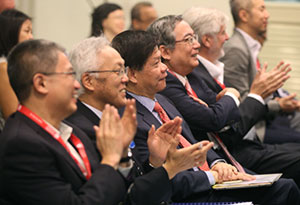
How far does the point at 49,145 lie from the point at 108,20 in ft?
11.4

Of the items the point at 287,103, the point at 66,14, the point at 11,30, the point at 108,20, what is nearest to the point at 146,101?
the point at 11,30

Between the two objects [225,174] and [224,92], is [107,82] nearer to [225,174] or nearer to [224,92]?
[225,174]

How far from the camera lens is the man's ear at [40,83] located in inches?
83.8

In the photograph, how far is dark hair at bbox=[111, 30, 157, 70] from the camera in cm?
298

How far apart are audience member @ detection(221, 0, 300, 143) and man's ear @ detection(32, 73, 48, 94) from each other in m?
2.49

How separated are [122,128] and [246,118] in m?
1.75

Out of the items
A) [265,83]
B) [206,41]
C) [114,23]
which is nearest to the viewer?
[265,83]

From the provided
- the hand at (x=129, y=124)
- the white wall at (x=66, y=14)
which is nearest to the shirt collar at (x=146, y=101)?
the hand at (x=129, y=124)

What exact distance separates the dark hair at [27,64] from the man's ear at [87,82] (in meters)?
0.47

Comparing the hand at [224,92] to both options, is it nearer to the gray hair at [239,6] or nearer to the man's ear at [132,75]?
the man's ear at [132,75]

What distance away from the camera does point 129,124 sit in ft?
7.45

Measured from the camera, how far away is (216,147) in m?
3.57

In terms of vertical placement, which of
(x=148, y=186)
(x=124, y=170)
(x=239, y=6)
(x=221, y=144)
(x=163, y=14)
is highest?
(x=124, y=170)

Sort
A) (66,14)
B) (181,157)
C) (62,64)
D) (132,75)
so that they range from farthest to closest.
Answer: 1. (66,14)
2. (132,75)
3. (181,157)
4. (62,64)
